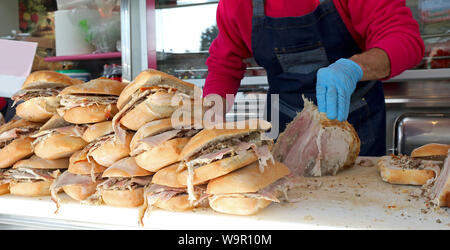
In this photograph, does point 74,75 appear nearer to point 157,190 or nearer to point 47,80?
point 47,80

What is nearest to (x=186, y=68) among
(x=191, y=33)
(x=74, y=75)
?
(x=191, y=33)

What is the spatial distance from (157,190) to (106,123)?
1.08 feet

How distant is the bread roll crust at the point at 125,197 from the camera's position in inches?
45.4

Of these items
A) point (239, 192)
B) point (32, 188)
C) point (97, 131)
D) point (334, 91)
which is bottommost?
point (32, 188)

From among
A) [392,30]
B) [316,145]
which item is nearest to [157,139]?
[316,145]

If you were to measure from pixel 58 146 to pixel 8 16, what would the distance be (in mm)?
5350

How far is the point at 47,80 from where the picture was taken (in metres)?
1.38

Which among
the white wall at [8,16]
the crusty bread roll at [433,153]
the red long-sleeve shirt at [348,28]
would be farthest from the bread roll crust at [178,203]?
the white wall at [8,16]

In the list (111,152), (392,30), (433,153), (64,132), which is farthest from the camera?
(392,30)

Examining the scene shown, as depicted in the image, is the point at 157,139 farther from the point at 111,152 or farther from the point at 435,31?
the point at 435,31

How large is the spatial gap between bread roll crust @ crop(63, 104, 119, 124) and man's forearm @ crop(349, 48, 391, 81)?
3.54 feet

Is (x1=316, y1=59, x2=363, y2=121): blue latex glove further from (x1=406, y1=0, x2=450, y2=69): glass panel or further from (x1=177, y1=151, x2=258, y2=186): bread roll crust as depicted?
(x1=406, y1=0, x2=450, y2=69): glass panel

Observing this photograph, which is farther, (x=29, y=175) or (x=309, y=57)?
(x=309, y=57)

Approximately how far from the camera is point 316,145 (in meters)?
1.63
